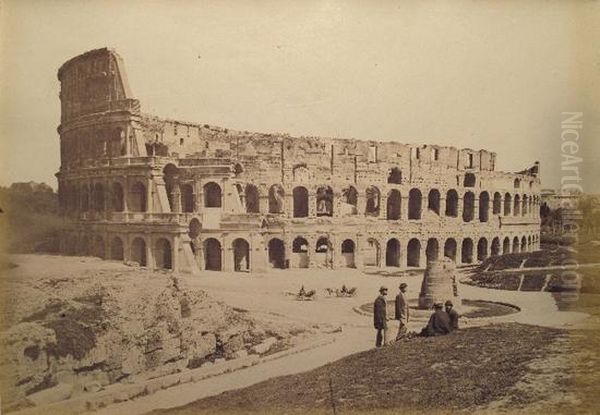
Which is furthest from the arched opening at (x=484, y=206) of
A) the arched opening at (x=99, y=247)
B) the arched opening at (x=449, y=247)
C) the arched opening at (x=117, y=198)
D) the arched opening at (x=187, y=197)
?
the arched opening at (x=99, y=247)

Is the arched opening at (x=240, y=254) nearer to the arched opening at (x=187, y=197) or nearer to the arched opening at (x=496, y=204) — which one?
the arched opening at (x=187, y=197)

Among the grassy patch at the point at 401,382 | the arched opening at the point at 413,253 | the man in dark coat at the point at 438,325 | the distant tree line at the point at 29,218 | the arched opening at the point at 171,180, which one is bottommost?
the grassy patch at the point at 401,382

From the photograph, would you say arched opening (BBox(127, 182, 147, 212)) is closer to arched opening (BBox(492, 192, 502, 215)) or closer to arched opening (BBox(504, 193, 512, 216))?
arched opening (BBox(504, 193, 512, 216))

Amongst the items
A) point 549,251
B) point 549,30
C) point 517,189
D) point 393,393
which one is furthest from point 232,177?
point 517,189

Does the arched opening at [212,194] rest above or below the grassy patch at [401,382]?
above

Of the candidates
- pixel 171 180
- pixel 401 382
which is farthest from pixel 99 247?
pixel 401 382

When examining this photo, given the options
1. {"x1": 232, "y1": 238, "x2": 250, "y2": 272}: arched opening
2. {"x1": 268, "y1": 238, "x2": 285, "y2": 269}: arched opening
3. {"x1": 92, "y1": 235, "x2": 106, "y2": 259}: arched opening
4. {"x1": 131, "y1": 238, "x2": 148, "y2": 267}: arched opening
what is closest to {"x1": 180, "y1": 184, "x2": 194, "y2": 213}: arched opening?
{"x1": 131, "y1": 238, "x2": 148, "y2": 267}: arched opening

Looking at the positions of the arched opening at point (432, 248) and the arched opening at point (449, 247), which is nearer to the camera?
the arched opening at point (449, 247)
